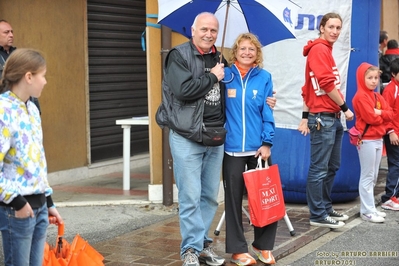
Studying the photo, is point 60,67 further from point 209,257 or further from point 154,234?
point 209,257

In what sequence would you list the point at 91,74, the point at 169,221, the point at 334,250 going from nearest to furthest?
the point at 334,250, the point at 169,221, the point at 91,74

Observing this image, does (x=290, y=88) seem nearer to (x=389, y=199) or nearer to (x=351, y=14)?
(x=351, y=14)

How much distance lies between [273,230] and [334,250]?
79 centimetres

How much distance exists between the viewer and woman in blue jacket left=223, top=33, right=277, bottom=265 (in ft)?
18.0

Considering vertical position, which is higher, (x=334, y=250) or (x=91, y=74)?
(x=91, y=74)

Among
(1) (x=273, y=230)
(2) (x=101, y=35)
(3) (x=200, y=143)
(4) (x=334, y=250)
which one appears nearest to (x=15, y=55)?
(3) (x=200, y=143)

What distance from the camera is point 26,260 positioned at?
3684mm

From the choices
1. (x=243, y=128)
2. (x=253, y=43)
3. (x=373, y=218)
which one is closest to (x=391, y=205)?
(x=373, y=218)

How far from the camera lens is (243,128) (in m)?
5.50

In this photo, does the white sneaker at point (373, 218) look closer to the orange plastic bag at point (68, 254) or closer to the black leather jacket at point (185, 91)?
the black leather jacket at point (185, 91)

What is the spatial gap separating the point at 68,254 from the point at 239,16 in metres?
2.74

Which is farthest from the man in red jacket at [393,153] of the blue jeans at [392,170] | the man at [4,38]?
the man at [4,38]

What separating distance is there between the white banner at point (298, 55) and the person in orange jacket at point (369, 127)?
559 mm

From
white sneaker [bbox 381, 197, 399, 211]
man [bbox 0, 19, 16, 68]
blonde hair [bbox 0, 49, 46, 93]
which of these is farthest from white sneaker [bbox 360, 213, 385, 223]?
blonde hair [bbox 0, 49, 46, 93]
